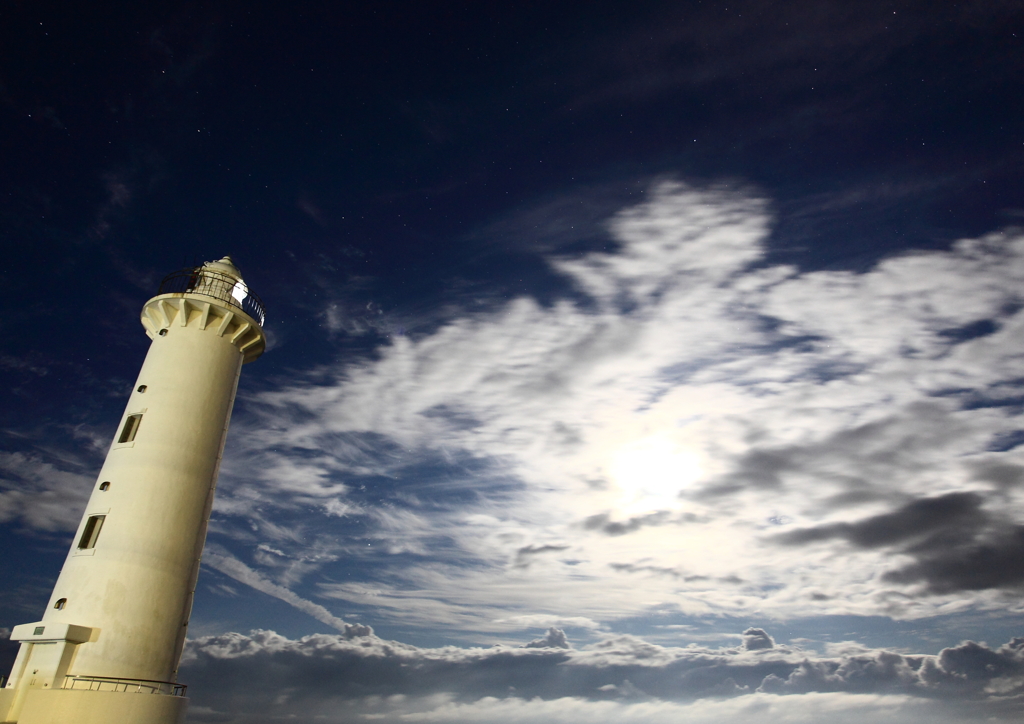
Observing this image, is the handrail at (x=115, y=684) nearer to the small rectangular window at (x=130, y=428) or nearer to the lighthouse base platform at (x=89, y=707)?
the lighthouse base platform at (x=89, y=707)

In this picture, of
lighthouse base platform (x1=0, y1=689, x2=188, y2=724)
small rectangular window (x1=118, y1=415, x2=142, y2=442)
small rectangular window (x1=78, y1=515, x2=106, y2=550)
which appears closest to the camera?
→ lighthouse base platform (x1=0, y1=689, x2=188, y2=724)

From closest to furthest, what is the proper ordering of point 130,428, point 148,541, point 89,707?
point 89,707 → point 148,541 → point 130,428

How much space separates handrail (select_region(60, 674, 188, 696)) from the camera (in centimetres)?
2072

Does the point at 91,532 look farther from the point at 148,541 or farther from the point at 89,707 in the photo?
the point at 89,707

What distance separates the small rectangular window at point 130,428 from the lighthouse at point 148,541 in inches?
1.9

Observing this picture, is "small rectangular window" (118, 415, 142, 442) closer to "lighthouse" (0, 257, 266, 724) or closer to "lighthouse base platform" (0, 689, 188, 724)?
"lighthouse" (0, 257, 266, 724)

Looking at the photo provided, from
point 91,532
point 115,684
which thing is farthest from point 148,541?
point 115,684

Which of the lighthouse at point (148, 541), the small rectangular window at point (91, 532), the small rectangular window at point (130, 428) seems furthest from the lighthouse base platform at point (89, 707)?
the small rectangular window at point (130, 428)

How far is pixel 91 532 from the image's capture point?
23875 mm

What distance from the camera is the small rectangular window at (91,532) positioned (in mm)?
23547

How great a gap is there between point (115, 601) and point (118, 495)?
4.39 metres

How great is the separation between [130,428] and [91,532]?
4767 millimetres

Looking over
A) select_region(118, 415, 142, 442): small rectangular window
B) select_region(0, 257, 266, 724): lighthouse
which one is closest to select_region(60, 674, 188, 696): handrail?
select_region(0, 257, 266, 724): lighthouse

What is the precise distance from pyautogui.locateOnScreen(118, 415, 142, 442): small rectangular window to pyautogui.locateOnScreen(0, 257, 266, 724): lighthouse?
49mm
